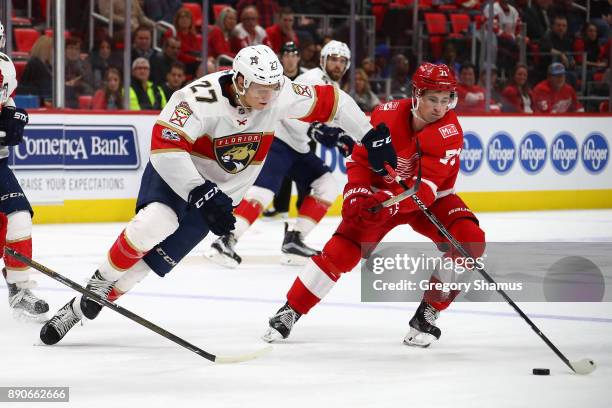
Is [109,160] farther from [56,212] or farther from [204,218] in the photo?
[204,218]

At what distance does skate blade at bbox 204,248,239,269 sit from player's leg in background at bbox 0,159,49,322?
200cm

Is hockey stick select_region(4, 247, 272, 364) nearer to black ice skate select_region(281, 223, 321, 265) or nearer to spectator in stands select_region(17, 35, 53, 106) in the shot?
black ice skate select_region(281, 223, 321, 265)

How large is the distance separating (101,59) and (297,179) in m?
2.59

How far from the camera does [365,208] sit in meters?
4.59

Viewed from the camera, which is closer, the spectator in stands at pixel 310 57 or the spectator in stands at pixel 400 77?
the spectator in stands at pixel 310 57

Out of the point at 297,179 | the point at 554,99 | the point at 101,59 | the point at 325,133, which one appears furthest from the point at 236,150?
the point at 554,99

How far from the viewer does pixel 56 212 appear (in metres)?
9.43

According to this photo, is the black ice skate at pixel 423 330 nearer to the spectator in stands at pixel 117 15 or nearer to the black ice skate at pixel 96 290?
the black ice skate at pixel 96 290

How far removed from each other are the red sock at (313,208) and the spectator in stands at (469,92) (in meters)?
3.99

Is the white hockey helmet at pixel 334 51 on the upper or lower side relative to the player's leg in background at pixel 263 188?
upper

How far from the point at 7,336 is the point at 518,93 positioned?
774 cm

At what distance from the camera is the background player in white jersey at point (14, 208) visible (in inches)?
201

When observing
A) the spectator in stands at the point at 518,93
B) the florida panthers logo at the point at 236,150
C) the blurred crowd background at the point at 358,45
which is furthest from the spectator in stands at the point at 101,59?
the florida panthers logo at the point at 236,150

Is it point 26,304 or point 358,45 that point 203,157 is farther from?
point 358,45
